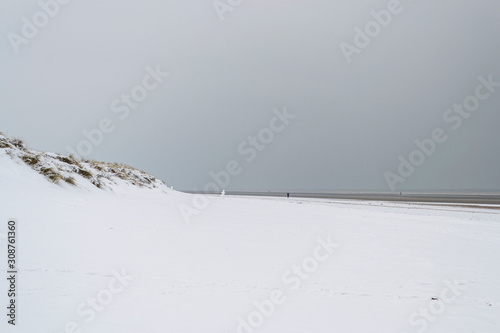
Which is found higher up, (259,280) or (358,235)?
(358,235)

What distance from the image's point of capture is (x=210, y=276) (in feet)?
23.6

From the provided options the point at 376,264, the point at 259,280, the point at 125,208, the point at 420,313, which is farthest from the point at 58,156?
the point at 420,313

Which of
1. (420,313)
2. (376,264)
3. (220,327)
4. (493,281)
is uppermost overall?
(493,281)

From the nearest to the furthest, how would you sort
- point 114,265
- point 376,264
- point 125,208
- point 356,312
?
1. point 356,312
2. point 114,265
3. point 376,264
4. point 125,208

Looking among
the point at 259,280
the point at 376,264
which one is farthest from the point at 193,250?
Answer: the point at 376,264

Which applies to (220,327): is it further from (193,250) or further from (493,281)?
(493,281)

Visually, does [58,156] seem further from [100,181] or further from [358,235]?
[358,235]

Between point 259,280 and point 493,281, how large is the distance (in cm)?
576

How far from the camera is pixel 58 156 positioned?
657 inches

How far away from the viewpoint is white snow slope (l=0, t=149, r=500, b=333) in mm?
5105

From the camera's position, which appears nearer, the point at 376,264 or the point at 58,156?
the point at 376,264

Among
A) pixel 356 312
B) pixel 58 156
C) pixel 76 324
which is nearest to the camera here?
pixel 76 324

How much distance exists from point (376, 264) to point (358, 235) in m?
4.55

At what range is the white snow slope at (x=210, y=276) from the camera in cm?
511
